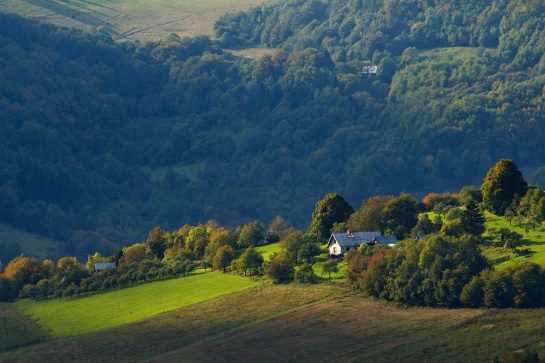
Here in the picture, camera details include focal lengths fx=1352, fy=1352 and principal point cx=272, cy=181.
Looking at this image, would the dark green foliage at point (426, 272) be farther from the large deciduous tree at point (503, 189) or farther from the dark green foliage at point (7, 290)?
the dark green foliage at point (7, 290)

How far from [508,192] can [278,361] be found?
36371 millimetres

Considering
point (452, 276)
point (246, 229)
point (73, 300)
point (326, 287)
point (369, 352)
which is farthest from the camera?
point (246, 229)

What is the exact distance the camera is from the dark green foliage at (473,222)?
11901cm

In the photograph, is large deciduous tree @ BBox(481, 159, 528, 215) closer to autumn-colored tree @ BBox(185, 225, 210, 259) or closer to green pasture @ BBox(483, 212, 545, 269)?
green pasture @ BBox(483, 212, 545, 269)

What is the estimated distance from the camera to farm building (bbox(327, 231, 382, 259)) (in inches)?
4970

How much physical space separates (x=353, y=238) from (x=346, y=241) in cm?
71

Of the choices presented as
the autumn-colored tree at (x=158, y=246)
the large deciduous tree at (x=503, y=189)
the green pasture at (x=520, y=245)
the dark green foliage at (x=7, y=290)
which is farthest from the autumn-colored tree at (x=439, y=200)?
the dark green foliage at (x=7, y=290)

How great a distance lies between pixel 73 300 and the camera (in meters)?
137

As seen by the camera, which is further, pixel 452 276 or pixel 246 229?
pixel 246 229

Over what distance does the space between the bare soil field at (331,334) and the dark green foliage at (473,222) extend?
13.8 m

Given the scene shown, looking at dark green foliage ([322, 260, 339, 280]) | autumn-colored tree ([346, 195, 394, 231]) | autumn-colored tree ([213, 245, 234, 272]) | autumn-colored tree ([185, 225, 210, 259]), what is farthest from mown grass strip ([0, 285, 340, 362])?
autumn-colored tree ([185, 225, 210, 259])

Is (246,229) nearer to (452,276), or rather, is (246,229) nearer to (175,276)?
(175,276)

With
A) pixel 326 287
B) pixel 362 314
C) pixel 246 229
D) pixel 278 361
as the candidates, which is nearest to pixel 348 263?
pixel 326 287

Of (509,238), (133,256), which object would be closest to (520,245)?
(509,238)
